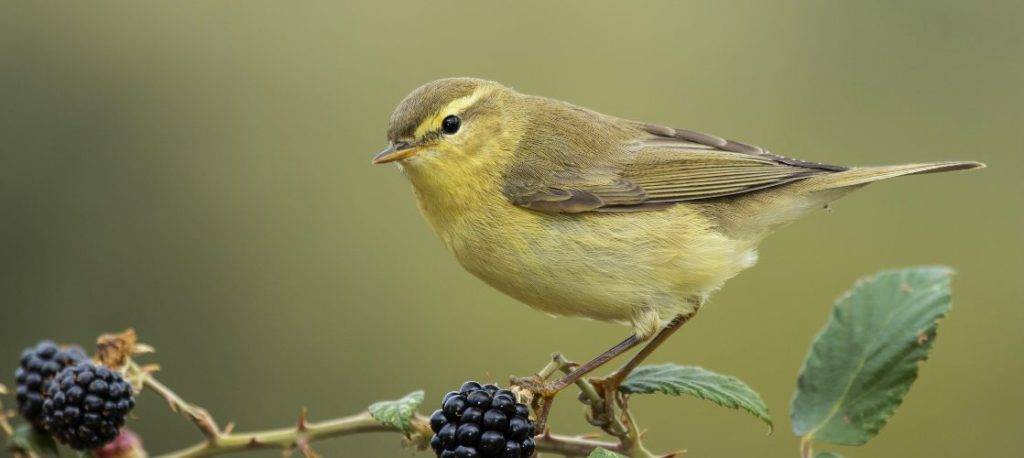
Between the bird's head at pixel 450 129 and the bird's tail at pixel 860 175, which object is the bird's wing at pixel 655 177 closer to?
the bird's tail at pixel 860 175

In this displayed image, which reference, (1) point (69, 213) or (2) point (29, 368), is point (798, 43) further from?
(2) point (29, 368)

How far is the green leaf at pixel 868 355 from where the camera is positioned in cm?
281

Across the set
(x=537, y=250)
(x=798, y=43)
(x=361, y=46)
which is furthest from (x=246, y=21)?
(x=537, y=250)

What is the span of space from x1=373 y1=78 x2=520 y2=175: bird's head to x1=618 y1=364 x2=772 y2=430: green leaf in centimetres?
106

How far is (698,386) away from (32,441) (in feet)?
5.79

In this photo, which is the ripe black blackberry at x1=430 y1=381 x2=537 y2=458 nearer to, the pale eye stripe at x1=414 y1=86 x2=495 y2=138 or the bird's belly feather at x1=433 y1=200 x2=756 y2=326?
the bird's belly feather at x1=433 y1=200 x2=756 y2=326

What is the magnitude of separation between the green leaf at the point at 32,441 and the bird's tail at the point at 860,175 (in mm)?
2552

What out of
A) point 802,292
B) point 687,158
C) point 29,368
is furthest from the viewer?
point 802,292

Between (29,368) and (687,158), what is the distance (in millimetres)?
2285

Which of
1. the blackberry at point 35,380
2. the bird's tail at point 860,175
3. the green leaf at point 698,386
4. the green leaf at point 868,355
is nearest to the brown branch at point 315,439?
the green leaf at point 698,386

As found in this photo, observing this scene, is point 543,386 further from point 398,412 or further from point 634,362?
point 398,412

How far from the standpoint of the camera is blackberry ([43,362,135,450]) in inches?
108

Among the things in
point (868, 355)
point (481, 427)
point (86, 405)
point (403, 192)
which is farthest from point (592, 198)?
point (403, 192)

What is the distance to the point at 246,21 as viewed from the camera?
26.8ft
